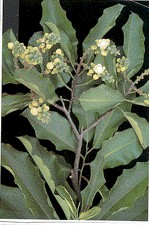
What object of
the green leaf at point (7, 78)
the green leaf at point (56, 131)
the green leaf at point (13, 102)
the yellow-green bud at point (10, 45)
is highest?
the yellow-green bud at point (10, 45)

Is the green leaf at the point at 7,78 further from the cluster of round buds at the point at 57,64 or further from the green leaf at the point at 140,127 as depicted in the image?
the green leaf at the point at 140,127

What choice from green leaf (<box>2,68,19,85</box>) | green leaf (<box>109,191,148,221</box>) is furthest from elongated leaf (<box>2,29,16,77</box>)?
green leaf (<box>109,191,148,221</box>)

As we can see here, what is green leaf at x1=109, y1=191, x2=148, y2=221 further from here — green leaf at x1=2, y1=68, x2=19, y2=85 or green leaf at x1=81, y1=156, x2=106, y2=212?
green leaf at x1=2, y1=68, x2=19, y2=85

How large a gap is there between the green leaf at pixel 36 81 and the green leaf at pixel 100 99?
3.6 inches

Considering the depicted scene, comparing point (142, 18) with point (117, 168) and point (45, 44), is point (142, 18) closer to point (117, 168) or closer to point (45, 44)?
point (45, 44)

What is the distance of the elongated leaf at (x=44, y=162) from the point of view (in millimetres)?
981

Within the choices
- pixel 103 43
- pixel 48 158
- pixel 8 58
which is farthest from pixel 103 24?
pixel 48 158

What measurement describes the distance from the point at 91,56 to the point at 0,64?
245mm

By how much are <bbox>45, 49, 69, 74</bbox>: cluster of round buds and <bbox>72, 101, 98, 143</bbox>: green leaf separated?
10 centimetres

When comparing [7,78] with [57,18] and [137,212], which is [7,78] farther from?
[137,212]

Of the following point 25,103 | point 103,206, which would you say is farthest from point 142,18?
point 103,206

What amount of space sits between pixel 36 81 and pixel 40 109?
0.25 ft

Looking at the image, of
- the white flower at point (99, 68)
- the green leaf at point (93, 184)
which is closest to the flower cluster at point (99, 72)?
the white flower at point (99, 68)

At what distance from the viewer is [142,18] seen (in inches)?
40.6
